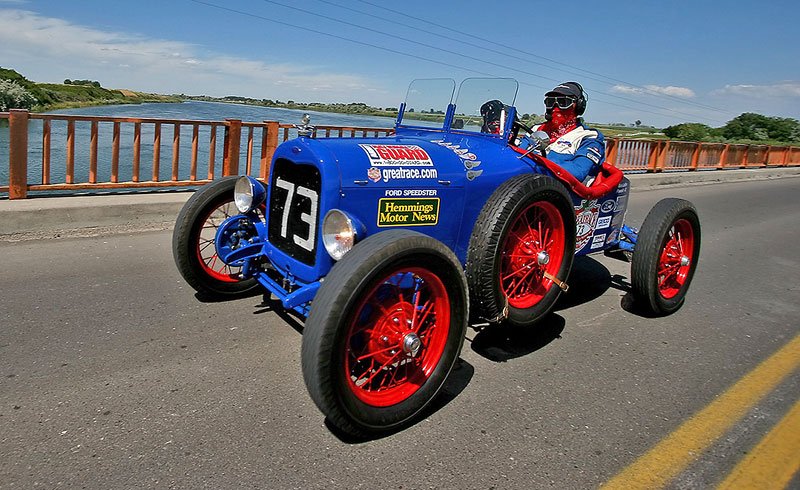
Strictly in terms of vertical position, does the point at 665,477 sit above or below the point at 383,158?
below

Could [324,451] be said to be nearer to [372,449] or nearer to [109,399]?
[372,449]

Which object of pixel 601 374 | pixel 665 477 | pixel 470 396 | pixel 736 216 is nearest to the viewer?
pixel 665 477

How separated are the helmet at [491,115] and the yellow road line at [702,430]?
2.52 metres

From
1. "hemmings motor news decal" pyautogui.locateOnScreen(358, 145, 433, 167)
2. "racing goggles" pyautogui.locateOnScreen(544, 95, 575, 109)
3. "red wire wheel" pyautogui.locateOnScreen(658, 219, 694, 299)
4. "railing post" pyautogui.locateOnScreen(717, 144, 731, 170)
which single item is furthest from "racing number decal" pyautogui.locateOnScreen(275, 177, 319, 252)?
"railing post" pyautogui.locateOnScreen(717, 144, 731, 170)

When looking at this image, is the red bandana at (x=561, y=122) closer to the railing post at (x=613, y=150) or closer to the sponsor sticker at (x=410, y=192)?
the sponsor sticker at (x=410, y=192)

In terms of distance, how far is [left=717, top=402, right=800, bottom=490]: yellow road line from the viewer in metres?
2.83

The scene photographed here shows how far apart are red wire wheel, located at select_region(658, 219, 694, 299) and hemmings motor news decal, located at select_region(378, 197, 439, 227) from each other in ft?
8.22

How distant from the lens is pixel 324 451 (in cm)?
285

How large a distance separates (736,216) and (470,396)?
415 inches

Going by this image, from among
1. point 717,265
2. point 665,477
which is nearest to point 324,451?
point 665,477

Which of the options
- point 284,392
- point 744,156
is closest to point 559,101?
point 284,392

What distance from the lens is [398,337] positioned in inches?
123

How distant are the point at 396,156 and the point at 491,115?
4.68 feet

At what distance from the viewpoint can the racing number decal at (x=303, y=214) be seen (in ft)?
11.8
